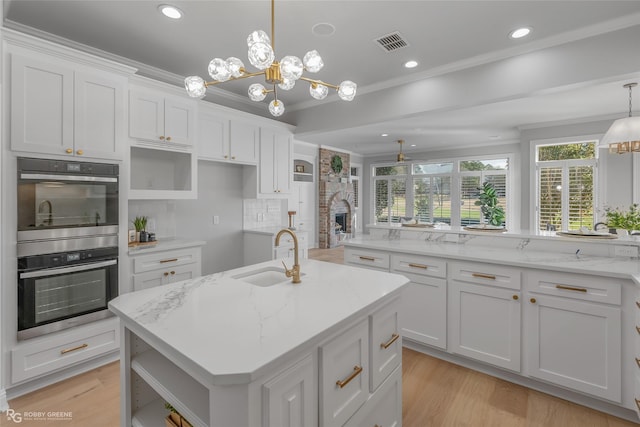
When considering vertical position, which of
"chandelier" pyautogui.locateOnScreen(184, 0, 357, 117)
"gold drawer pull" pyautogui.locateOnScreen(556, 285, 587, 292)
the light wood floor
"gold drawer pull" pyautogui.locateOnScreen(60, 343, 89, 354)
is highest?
"chandelier" pyautogui.locateOnScreen(184, 0, 357, 117)

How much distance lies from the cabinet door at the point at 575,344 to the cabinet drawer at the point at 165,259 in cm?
299

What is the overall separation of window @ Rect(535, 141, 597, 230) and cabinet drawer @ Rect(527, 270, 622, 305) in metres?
4.50

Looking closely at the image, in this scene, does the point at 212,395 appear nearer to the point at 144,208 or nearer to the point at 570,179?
the point at 144,208

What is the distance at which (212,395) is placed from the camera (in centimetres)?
85

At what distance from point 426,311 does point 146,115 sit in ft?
10.2

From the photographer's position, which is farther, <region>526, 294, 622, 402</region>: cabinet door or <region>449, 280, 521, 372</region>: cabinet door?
<region>449, 280, 521, 372</region>: cabinet door

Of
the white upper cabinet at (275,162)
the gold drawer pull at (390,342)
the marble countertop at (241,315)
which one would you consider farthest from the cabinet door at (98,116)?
the gold drawer pull at (390,342)

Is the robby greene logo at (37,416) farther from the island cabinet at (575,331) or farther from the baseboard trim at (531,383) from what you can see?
the island cabinet at (575,331)

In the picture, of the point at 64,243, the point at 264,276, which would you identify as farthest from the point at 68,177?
the point at 264,276

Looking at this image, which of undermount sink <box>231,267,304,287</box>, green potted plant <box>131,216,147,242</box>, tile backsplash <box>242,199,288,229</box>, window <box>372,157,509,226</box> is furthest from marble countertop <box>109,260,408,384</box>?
window <box>372,157,509,226</box>

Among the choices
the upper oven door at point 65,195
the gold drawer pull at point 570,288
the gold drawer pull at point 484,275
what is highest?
the upper oven door at point 65,195

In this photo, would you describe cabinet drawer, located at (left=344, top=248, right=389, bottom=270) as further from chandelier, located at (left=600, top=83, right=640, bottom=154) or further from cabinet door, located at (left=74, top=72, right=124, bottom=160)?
chandelier, located at (left=600, top=83, right=640, bottom=154)

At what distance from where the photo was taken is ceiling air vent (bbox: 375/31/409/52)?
2.72 metres

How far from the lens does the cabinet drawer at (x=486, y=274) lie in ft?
7.37
